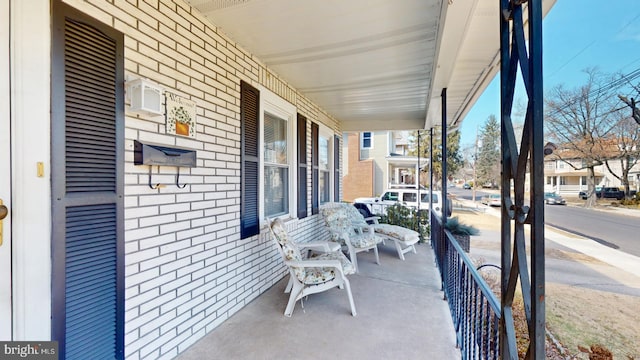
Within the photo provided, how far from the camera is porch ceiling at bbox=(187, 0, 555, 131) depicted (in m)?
2.03

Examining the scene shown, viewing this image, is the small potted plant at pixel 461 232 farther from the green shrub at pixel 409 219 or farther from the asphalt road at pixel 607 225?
the asphalt road at pixel 607 225

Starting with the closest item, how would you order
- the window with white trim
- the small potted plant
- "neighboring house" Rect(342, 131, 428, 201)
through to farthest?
the small potted plant
the window with white trim
"neighboring house" Rect(342, 131, 428, 201)

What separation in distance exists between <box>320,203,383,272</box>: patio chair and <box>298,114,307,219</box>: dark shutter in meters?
0.45

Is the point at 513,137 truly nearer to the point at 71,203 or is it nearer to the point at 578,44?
the point at 578,44

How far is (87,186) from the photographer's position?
147cm

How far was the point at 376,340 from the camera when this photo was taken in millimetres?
2260

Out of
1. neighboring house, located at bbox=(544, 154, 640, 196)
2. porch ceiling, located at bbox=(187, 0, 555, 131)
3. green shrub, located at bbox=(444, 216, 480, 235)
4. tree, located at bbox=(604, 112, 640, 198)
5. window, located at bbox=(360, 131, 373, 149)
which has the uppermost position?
window, located at bbox=(360, 131, 373, 149)

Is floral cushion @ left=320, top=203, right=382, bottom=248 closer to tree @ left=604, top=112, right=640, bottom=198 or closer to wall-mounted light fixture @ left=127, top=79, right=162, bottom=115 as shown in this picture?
tree @ left=604, top=112, right=640, bottom=198

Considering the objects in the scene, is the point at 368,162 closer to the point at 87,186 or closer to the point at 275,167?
the point at 275,167

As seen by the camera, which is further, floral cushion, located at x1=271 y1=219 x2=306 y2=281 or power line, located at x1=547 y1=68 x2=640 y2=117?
floral cushion, located at x1=271 y1=219 x2=306 y2=281

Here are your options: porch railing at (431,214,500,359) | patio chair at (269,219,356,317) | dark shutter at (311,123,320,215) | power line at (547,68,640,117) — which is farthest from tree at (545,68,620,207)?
dark shutter at (311,123,320,215)
